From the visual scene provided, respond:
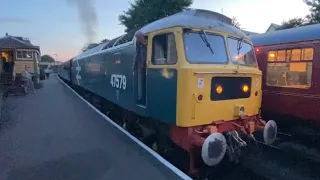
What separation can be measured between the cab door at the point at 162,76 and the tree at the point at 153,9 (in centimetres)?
1894

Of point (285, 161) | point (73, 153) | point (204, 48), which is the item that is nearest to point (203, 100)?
point (204, 48)

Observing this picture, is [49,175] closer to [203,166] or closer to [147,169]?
[147,169]

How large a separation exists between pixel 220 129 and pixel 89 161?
101 inches

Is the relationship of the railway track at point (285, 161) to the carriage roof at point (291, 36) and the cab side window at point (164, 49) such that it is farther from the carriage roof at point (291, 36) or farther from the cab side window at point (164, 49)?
the cab side window at point (164, 49)

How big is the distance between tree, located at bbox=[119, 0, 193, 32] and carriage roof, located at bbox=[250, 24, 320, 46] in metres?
16.6

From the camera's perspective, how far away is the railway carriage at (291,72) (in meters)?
7.36

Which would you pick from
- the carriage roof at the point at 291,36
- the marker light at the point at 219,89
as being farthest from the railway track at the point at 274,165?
the carriage roof at the point at 291,36

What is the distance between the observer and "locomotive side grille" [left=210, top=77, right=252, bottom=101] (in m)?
Result: 5.66

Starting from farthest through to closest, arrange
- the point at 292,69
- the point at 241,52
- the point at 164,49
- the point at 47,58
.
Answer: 1. the point at 47,58
2. the point at 292,69
3. the point at 241,52
4. the point at 164,49

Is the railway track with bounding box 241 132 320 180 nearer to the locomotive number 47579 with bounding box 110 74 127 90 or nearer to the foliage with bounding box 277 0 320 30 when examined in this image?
the locomotive number 47579 with bounding box 110 74 127 90

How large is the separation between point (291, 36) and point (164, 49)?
13.4 ft

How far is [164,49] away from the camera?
234 inches

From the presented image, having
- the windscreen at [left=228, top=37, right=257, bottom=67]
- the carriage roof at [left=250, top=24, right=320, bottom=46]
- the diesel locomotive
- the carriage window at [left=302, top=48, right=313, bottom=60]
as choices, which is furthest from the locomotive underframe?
the carriage roof at [left=250, top=24, right=320, bottom=46]

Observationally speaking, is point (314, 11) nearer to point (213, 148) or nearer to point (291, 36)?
point (291, 36)
